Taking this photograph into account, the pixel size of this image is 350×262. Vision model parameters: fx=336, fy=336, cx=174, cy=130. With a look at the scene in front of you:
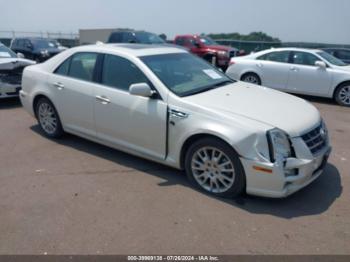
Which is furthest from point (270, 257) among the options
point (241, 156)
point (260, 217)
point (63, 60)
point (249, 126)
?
point (63, 60)

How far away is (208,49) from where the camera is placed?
635 inches

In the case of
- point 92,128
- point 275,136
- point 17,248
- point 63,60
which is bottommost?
point 17,248

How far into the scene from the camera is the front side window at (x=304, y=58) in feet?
29.5

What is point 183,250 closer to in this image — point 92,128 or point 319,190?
point 319,190

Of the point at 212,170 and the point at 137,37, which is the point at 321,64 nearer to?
the point at 212,170

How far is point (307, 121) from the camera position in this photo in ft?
12.2

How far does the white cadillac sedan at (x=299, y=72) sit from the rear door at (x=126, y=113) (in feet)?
20.4

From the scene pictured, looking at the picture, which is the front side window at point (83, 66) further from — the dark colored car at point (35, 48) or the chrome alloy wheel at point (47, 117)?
the dark colored car at point (35, 48)

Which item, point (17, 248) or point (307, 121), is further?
point (307, 121)

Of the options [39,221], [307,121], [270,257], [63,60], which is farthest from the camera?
[63,60]

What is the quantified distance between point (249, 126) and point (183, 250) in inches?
53.9

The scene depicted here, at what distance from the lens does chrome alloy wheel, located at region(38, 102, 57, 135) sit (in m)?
5.39

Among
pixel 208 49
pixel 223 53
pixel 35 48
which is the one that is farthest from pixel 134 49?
pixel 35 48

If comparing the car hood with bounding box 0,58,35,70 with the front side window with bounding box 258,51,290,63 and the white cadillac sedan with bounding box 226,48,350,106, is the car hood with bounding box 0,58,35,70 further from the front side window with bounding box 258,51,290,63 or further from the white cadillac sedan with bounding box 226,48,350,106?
the front side window with bounding box 258,51,290,63
